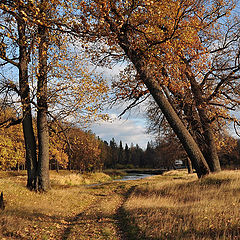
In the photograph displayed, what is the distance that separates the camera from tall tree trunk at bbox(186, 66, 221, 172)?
1167 centimetres

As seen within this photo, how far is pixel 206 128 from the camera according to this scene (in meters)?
12.2

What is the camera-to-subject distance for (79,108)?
11.7 m

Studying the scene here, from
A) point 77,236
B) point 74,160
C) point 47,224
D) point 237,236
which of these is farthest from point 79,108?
point 74,160

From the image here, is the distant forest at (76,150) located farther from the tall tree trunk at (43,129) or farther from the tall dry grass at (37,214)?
the tall dry grass at (37,214)

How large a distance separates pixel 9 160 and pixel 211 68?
23347 millimetres

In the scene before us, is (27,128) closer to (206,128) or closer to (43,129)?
(43,129)

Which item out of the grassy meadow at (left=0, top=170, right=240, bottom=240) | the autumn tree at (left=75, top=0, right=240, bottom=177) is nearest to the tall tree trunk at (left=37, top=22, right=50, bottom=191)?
the grassy meadow at (left=0, top=170, right=240, bottom=240)

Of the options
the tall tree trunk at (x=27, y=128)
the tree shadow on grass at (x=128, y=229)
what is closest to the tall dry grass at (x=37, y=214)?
the tall tree trunk at (x=27, y=128)

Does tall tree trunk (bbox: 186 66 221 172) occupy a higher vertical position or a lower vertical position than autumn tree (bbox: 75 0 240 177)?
lower

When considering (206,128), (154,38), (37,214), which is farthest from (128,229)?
(206,128)

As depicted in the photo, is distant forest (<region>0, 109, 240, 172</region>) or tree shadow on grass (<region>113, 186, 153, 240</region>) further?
distant forest (<region>0, 109, 240, 172</region>)

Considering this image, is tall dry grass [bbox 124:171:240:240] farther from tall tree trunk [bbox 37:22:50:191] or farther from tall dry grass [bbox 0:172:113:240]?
tall tree trunk [bbox 37:22:50:191]

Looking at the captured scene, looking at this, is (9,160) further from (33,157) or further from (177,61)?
(177,61)

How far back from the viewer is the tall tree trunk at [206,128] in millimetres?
11672
